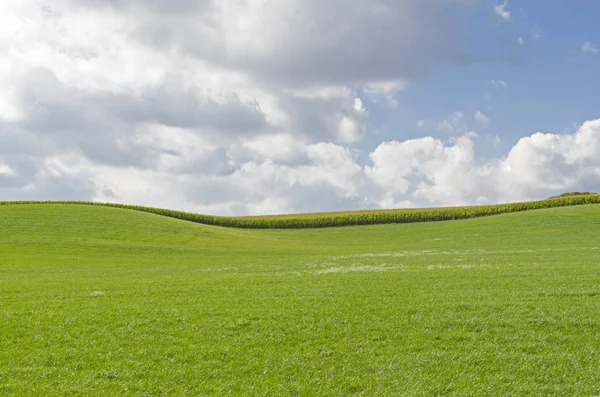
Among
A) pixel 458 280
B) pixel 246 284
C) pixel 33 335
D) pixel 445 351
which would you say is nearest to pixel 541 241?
pixel 458 280

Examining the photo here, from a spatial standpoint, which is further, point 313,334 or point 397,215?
point 397,215

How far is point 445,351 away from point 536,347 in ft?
8.42

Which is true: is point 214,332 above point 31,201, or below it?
below

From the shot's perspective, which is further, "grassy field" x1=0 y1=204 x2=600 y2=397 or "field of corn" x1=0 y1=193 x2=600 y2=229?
"field of corn" x1=0 y1=193 x2=600 y2=229

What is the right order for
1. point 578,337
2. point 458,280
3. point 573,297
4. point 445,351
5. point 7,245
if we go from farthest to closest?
point 7,245
point 458,280
point 573,297
point 578,337
point 445,351

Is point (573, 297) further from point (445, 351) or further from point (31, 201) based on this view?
point (31, 201)

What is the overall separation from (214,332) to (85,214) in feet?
208

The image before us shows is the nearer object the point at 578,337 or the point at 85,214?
the point at 578,337

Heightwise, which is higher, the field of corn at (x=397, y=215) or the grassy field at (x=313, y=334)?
the field of corn at (x=397, y=215)

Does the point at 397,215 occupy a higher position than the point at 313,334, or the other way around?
the point at 397,215

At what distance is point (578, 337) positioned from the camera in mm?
14750

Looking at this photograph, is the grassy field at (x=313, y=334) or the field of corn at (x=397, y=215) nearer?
the grassy field at (x=313, y=334)

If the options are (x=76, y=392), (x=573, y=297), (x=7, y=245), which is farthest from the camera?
(x=7, y=245)

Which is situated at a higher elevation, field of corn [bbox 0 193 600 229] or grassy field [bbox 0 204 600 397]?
field of corn [bbox 0 193 600 229]
